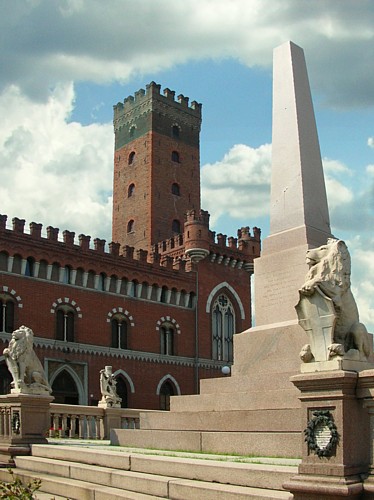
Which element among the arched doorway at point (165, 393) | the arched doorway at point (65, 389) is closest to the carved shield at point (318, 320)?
the arched doorway at point (65, 389)

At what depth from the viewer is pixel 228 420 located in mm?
10602

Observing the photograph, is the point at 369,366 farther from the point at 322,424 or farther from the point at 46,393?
the point at 46,393

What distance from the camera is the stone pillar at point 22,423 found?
1389 cm

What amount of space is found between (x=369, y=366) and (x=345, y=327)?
0.49m

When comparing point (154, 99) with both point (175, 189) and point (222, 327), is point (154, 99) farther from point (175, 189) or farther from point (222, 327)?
point (222, 327)

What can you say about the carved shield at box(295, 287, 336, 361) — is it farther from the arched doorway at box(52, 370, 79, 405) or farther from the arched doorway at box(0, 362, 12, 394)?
the arched doorway at box(52, 370, 79, 405)

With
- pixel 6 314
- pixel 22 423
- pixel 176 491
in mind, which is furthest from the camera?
pixel 6 314

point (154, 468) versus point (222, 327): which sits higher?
point (222, 327)

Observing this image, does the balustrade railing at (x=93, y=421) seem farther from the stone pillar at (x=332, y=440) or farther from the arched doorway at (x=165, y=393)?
the arched doorway at (x=165, y=393)

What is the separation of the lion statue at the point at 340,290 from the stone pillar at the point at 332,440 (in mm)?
517

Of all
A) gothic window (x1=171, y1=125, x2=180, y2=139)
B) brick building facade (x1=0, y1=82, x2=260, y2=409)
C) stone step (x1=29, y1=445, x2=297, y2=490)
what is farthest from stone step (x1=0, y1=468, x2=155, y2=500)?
gothic window (x1=171, y1=125, x2=180, y2=139)

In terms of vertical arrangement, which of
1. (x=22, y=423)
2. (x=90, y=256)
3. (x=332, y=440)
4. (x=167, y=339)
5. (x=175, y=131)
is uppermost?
(x=175, y=131)

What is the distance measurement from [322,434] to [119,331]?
113 ft

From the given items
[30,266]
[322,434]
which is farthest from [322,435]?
[30,266]
